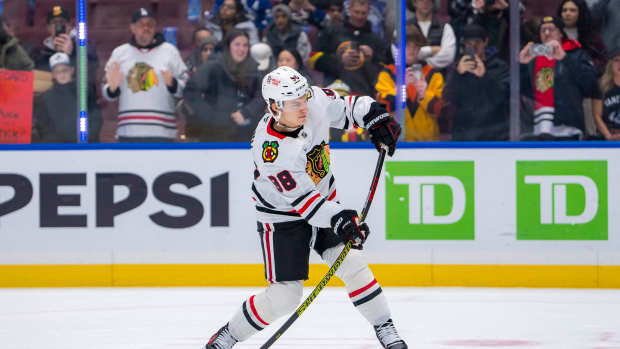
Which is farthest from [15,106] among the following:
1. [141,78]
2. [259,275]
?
[259,275]

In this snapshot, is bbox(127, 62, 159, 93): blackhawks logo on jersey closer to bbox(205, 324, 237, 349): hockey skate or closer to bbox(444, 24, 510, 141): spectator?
bbox(444, 24, 510, 141): spectator

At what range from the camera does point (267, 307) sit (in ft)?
10.00

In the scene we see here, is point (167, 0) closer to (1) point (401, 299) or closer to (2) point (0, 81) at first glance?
(2) point (0, 81)

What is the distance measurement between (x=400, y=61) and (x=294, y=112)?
2203 millimetres

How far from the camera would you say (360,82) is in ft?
A: 16.5

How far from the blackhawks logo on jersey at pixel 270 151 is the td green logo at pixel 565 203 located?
2389 millimetres

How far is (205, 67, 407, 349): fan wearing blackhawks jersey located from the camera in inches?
113

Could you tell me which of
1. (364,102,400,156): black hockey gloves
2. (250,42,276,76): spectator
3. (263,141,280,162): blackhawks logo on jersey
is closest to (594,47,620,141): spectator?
(250,42,276,76): spectator

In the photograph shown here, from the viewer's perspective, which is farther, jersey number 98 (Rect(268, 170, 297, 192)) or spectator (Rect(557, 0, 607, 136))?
spectator (Rect(557, 0, 607, 136))

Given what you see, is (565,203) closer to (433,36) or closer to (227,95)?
(433,36)

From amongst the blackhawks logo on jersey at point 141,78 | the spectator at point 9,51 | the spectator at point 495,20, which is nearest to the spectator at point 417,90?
the spectator at point 495,20

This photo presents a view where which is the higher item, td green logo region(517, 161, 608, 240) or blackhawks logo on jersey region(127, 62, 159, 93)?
blackhawks logo on jersey region(127, 62, 159, 93)

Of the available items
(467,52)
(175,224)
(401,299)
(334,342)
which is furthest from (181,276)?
(467,52)

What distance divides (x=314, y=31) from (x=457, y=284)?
1628 millimetres
